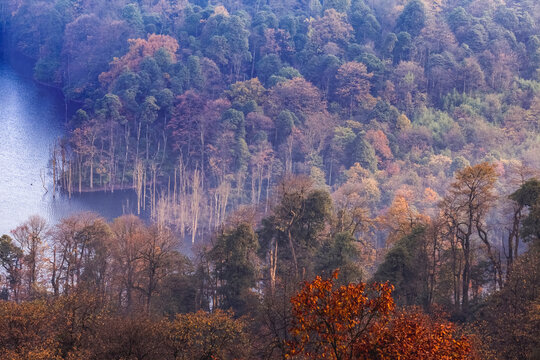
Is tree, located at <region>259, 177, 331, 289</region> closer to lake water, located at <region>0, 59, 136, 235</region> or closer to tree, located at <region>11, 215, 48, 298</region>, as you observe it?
tree, located at <region>11, 215, 48, 298</region>

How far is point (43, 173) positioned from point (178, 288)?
28.8 meters

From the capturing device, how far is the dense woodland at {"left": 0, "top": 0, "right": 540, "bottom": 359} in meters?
16.1

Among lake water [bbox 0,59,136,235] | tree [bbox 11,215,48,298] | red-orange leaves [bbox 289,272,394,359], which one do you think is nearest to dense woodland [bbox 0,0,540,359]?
red-orange leaves [bbox 289,272,394,359]

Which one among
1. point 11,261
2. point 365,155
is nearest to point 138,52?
point 365,155

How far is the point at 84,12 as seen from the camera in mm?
73500

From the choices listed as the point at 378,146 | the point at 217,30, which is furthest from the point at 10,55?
the point at 378,146

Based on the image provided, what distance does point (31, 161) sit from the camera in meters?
50.2

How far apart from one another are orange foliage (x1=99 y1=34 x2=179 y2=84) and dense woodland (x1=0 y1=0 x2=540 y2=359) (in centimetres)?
23

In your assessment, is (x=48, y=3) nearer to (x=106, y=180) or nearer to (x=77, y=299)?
(x=106, y=180)

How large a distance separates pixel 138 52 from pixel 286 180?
35770 millimetres

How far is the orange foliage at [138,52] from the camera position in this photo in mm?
58344

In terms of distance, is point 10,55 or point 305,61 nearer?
point 305,61

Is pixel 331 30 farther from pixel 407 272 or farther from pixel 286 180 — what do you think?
pixel 407 272

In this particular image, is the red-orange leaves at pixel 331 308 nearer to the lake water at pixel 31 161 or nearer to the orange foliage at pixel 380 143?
the lake water at pixel 31 161
